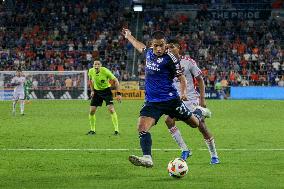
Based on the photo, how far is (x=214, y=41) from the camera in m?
56.4

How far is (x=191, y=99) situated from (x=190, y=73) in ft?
1.69

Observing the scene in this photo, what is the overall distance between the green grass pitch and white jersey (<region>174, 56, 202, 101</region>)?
1287 mm

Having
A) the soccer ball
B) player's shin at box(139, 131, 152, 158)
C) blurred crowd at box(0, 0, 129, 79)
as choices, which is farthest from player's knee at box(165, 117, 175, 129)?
blurred crowd at box(0, 0, 129, 79)

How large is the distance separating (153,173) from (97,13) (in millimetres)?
48564

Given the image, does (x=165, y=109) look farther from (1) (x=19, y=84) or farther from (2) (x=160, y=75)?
(1) (x=19, y=84)

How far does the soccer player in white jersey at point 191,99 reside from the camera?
13512mm

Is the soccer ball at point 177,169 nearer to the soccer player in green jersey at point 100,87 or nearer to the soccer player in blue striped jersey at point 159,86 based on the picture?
the soccer player in blue striped jersey at point 159,86

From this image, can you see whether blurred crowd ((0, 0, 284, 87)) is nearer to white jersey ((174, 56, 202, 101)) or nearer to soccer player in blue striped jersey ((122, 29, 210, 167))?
white jersey ((174, 56, 202, 101))

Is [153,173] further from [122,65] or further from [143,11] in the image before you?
[143,11]

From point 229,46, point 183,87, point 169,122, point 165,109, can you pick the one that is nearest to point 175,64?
point 165,109

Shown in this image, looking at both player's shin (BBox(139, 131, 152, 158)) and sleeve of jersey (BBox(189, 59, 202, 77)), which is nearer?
player's shin (BBox(139, 131, 152, 158))

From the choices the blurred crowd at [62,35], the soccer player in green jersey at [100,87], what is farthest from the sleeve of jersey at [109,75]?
the blurred crowd at [62,35]

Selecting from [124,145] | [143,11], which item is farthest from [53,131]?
[143,11]

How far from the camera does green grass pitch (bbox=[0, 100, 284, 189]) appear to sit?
11.0m
